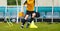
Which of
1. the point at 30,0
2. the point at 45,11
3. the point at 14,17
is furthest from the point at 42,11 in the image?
the point at 30,0

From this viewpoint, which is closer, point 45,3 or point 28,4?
point 28,4

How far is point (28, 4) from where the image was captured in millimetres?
12250

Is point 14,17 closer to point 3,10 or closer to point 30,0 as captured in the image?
point 3,10

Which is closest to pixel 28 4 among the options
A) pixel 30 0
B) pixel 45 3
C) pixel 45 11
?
pixel 30 0

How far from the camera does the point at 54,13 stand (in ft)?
81.4

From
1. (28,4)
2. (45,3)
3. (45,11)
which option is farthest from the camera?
(45,3)

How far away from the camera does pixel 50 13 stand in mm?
24906

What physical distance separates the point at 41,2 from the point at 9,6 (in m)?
3.32

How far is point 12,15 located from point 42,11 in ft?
9.70

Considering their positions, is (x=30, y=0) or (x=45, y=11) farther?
(x=45, y=11)

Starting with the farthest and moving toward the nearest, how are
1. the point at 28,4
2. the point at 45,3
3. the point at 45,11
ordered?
1. the point at 45,3
2. the point at 45,11
3. the point at 28,4

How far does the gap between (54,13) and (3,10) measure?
4.96 meters

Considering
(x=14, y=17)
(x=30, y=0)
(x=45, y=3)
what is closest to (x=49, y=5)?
(x=45, y=3)

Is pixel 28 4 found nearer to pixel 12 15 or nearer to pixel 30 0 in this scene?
pixel 30 0
